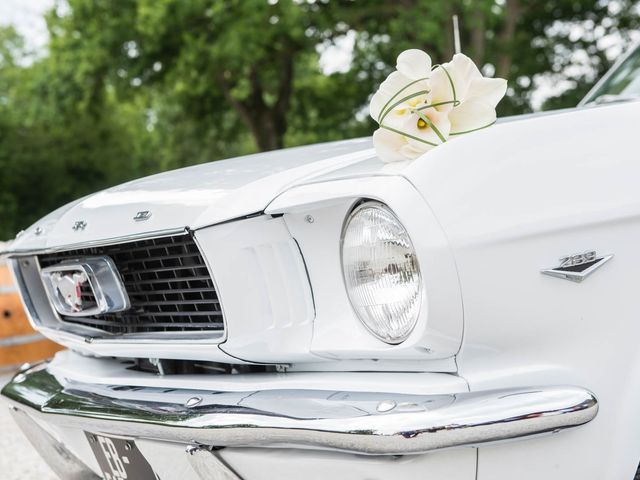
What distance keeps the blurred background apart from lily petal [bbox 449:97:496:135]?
11.5 m

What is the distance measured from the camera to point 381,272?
5.13 ft

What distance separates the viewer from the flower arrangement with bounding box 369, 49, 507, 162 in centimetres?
161

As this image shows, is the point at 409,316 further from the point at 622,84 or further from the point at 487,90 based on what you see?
the point at 622,84

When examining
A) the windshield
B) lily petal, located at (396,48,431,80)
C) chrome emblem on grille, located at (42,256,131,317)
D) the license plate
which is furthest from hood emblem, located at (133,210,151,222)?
the windshield

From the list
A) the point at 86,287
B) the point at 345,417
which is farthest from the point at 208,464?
the point at 86,287

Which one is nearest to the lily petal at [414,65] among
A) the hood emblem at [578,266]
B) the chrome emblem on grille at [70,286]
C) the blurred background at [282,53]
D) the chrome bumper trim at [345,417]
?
the hood emblem at [578,266]

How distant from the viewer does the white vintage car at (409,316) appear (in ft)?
4.60

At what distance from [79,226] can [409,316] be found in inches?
42.8

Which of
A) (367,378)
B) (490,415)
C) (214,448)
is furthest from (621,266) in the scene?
(214,448)

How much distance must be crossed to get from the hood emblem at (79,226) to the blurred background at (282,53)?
1123cm

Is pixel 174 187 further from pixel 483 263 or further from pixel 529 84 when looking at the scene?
pixel 529 84

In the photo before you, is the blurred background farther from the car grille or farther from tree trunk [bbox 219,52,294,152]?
the car grille

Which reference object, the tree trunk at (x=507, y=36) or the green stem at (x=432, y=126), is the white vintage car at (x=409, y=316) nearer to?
the green stem at (x=432, y=126)

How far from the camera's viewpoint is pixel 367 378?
1.58 metres
